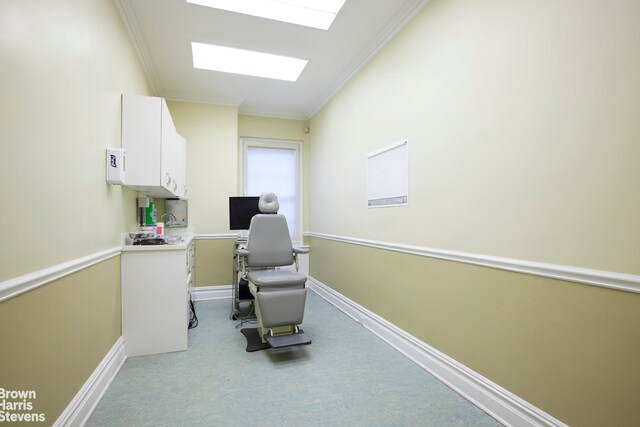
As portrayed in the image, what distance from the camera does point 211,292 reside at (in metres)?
4.57

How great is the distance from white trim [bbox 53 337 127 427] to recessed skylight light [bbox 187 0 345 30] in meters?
2.83

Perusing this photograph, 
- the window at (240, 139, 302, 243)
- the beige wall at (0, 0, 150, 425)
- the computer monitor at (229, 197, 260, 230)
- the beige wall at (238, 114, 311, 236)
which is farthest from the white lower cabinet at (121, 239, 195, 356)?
the beige wall at (238, 114, 311, 236)

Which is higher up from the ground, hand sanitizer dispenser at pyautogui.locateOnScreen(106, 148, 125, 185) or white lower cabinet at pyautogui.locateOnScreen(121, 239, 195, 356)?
hand sanitizer dispenser at pyautogui.locateOnScreen(106, 148, 125, 185)

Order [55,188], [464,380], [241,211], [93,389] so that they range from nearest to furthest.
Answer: [55,188] → [93,389] → [464,380] → [241,211]

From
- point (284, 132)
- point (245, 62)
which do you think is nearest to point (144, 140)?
point (245, 62)

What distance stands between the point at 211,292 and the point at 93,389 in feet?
8.82

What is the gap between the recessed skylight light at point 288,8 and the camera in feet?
8.55

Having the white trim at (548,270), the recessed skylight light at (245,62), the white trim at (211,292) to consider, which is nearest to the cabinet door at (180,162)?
the recessed skylight light at (245,62)

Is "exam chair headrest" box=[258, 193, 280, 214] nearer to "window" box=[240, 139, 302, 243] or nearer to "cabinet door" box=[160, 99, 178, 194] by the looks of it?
"cabinet door" box=[160, 99, 178, 194]

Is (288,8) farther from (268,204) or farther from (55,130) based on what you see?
(55,130)

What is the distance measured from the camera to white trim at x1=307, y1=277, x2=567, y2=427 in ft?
5.44

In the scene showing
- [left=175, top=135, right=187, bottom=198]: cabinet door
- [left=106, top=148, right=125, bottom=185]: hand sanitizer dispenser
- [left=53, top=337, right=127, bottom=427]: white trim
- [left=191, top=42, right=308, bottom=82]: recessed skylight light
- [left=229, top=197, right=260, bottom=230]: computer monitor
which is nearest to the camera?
[left=53, top=337, right=127, bottom=427]: white trim

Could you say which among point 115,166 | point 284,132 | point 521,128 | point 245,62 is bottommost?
point 115,166

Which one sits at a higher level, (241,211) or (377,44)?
(377,44)
